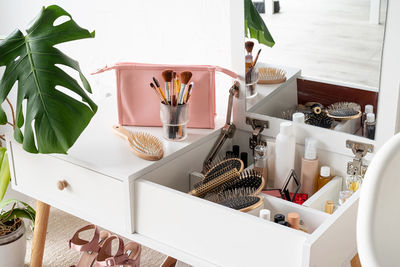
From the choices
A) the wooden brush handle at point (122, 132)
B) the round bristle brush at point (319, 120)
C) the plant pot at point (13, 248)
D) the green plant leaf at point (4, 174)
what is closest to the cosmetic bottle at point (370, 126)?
→ the round bristle brush at point (319, 120)

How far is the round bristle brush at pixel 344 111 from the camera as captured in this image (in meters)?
1.50

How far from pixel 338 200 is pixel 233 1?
0.61 metres

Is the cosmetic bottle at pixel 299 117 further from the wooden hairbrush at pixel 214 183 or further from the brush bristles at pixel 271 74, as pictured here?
the wooden hairbrush at pixel 214 183

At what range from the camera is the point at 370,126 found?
1.48 metres

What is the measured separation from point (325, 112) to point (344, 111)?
0.06 m

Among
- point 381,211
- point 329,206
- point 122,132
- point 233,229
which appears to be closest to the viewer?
point 381,211

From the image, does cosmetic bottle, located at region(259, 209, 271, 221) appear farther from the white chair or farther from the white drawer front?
the white drawer front

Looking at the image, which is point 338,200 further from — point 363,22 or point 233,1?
point 233,1

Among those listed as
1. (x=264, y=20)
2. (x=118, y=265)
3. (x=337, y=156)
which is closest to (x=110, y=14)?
(x=264, y=20)

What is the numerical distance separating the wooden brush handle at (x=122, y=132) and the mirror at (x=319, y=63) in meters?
0.36

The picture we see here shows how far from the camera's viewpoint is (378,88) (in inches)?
56.4

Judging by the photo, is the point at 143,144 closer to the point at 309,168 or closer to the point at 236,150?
the point at 236,150

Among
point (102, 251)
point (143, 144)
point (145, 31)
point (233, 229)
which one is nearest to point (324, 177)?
point (233, 229)

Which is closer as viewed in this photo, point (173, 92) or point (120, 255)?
point (173, 92)
